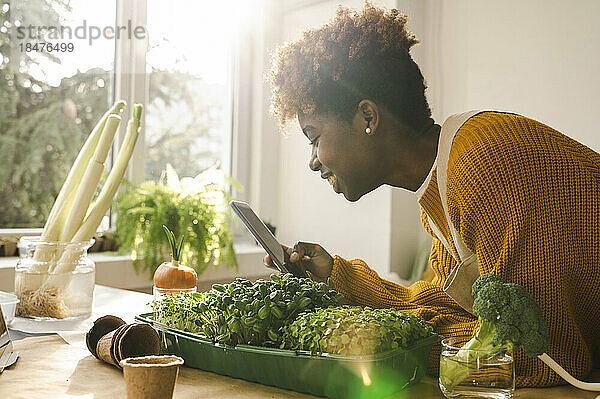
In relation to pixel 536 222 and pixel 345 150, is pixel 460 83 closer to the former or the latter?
pixel 345 150

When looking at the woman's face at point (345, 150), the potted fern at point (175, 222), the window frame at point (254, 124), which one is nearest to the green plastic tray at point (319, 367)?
the woman's face at point (345, 150)

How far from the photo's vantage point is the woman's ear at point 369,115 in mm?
1365

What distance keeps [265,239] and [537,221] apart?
0.52m

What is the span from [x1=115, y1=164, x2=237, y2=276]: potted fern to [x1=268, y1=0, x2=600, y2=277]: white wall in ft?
2.00

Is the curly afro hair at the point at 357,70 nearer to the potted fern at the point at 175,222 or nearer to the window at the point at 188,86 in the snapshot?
the potted fern at the point at 175,222

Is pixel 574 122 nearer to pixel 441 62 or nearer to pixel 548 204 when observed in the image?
pixel 441 62

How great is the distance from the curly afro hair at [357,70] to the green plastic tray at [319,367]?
0.57 meters

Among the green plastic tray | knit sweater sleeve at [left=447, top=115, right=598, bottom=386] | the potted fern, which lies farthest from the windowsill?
knit sweater sleeve at [left=447, top=115, right=598, bottom=386]

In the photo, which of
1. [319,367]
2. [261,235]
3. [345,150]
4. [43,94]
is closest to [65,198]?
[261,235]

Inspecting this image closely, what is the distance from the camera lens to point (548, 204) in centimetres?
99

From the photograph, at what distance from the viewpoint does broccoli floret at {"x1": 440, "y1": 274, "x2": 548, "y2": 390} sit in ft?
2.84

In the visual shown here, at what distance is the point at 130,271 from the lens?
263 centimetres

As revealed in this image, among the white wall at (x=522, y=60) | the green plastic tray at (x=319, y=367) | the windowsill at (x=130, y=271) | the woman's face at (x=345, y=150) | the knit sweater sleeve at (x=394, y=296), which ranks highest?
the white wall at (x=522, y=60)

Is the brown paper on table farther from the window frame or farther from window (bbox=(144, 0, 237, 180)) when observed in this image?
the window frame
